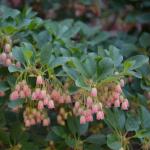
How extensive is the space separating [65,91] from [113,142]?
27cm

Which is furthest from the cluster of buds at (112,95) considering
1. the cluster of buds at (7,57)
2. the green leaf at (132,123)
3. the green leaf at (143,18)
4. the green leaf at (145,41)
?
the green leaf at (143,18)

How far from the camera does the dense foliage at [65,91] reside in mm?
1628

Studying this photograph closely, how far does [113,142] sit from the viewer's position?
166 cm

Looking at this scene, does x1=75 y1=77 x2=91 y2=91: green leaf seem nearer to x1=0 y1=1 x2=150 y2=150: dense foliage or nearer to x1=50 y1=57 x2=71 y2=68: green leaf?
x1=0 y1=1 x2=150 y2=150: dense foliage

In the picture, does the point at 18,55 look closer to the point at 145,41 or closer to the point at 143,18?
the point at 145,41

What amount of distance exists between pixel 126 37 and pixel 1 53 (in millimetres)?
1109

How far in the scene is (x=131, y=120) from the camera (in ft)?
5.77

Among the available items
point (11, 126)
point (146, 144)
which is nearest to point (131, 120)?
point (146, 144)

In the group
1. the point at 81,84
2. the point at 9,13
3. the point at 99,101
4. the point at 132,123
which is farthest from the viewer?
the point at 9,13

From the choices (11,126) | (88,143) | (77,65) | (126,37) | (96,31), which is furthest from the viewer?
(126,37)

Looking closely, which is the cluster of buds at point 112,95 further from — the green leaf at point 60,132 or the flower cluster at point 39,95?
the green leaf at point 60,132

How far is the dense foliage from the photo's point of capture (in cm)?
163

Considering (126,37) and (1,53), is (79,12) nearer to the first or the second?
(126,37)

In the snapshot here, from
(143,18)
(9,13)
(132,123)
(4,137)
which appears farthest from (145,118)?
(143,18)
